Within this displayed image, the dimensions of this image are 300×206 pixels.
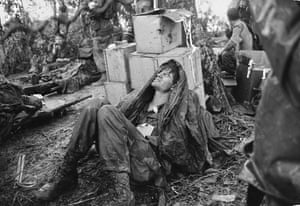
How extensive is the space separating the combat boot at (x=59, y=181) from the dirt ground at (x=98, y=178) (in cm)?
9

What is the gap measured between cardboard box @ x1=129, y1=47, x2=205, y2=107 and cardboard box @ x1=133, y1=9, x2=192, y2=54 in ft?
0.33

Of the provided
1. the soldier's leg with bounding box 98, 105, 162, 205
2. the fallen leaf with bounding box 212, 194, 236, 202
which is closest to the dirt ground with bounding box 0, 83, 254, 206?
the fallen leaf with bounding box 212, 194, 236, 202

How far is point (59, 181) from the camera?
3.16m

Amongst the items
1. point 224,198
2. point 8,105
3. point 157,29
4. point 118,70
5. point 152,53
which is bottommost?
point 224,198

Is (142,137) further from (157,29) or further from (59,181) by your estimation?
(157,29)

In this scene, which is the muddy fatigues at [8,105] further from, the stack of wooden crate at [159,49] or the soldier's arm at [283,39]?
the soldier's arm at [283,39]

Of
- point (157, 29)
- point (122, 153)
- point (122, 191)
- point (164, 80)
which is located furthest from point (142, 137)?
point (157, 29)

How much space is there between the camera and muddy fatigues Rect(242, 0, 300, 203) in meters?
1.16

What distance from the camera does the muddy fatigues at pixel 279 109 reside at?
1158 mm

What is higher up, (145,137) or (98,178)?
(145,137)

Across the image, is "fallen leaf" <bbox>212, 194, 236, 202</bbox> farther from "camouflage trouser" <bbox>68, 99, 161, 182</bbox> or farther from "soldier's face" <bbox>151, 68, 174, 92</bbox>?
"soldier's face" <bbox>151, 68, 174, 92</bbox>

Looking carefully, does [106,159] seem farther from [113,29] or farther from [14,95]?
[113,29]

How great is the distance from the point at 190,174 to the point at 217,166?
34cm

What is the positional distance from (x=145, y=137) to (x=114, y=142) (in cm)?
56
